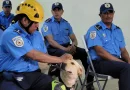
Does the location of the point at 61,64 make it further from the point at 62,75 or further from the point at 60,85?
the point at 60,85

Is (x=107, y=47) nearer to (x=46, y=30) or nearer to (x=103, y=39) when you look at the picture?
(x=103, y=39)

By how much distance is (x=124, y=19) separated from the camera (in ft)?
15.9

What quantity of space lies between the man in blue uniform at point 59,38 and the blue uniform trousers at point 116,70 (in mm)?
629

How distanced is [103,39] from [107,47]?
102 millimetres

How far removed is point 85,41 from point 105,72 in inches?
16.8

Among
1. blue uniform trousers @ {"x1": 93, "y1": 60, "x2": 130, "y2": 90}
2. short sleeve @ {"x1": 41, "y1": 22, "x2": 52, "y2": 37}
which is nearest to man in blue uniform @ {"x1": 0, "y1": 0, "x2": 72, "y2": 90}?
blue uniform trousers @ {"x1": 93, "y1": 60, "x2": 130, "y2": 90}

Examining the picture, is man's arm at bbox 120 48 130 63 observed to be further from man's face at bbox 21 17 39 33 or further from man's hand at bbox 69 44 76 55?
man's face at bbox 21 17 39 33

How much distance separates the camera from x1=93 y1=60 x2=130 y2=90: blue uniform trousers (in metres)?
2.61

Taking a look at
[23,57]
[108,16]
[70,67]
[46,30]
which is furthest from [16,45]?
[46,30]

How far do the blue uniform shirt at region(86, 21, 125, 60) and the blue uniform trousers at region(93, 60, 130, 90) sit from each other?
14 cm

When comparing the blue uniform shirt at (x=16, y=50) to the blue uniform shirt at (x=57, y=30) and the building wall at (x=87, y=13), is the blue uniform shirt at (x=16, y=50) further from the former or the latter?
the building wall at (x=87, y=13)

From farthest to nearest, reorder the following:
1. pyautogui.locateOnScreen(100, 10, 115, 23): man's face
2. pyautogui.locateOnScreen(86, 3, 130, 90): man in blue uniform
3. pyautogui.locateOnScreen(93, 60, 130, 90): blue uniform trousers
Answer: pyautogui.locateOnScreen(100, 10, 115, 23): man's face
pyautogui.locateOnScreen(86, 3, 130, 90): man in blue uniform
pyautogui.locateOnScreen(93, 60, 130, 90): blue uniform trousers

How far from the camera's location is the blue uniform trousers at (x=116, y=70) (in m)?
2.61

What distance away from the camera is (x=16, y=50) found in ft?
6.86
